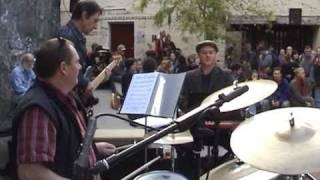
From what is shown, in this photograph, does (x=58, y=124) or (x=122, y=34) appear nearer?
(x=58, y=124)

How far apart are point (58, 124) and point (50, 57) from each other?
1.03ft

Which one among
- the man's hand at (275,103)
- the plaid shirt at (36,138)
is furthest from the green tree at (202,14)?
the plaid shirt at (36,138)

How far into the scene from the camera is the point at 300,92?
13.1 m

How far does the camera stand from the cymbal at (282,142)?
3248mm

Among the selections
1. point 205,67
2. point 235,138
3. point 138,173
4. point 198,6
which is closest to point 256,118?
point 235,138

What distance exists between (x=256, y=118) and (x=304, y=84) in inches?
380

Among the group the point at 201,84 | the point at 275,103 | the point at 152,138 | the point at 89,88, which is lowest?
the point at 275,103

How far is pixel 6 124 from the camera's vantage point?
452cm

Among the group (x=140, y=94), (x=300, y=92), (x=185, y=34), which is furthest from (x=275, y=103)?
(x=185, y=34)

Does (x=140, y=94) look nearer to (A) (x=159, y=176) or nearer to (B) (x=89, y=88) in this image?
(B) (x=89, y=88)

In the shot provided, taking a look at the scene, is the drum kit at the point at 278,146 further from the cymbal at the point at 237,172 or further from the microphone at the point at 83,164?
the microphone at the point at 83,164

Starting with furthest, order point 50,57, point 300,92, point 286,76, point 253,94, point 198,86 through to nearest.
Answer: point 286,76 < point 300,92 < point 198,86 < point 253,94 < point 50,57

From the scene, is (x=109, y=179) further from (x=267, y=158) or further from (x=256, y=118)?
(x=267, y=158)

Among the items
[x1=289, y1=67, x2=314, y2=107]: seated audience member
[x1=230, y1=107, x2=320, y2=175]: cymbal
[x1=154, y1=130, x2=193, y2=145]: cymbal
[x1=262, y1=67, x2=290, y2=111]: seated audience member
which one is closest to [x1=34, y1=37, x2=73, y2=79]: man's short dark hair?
[x1=230, y1=107, x2=320, y2=175]: cymbal
